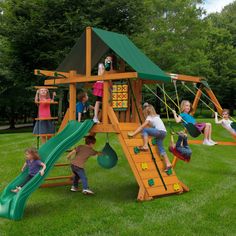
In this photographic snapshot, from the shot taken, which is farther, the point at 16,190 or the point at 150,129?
the point at 150,129

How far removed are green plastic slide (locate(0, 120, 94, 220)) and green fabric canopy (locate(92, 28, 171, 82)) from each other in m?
1.50

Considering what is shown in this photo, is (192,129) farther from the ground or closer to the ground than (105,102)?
closer to the ground

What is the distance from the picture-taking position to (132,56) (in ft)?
27.9

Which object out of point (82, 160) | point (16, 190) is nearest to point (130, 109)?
point (82, 160)

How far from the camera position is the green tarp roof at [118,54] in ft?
26.5

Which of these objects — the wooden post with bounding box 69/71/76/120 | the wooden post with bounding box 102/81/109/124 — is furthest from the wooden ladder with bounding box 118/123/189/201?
the wooden post with bounding box 69/71/76/120

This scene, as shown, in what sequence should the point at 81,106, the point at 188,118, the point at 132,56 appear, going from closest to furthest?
the point at 132,56 → the point at 188,118 → the point at 81,106

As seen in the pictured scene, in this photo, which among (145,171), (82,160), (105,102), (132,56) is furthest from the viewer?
(132,56)

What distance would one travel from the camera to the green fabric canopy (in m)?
7.96

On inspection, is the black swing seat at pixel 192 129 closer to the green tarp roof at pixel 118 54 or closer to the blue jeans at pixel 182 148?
the blue jeans at pixel 182 148

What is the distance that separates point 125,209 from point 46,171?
1.58 metres

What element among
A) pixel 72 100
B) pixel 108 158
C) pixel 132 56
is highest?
pixel 132 56

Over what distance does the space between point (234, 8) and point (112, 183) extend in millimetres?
53755

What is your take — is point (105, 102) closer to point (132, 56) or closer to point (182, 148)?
point (132, 56)
